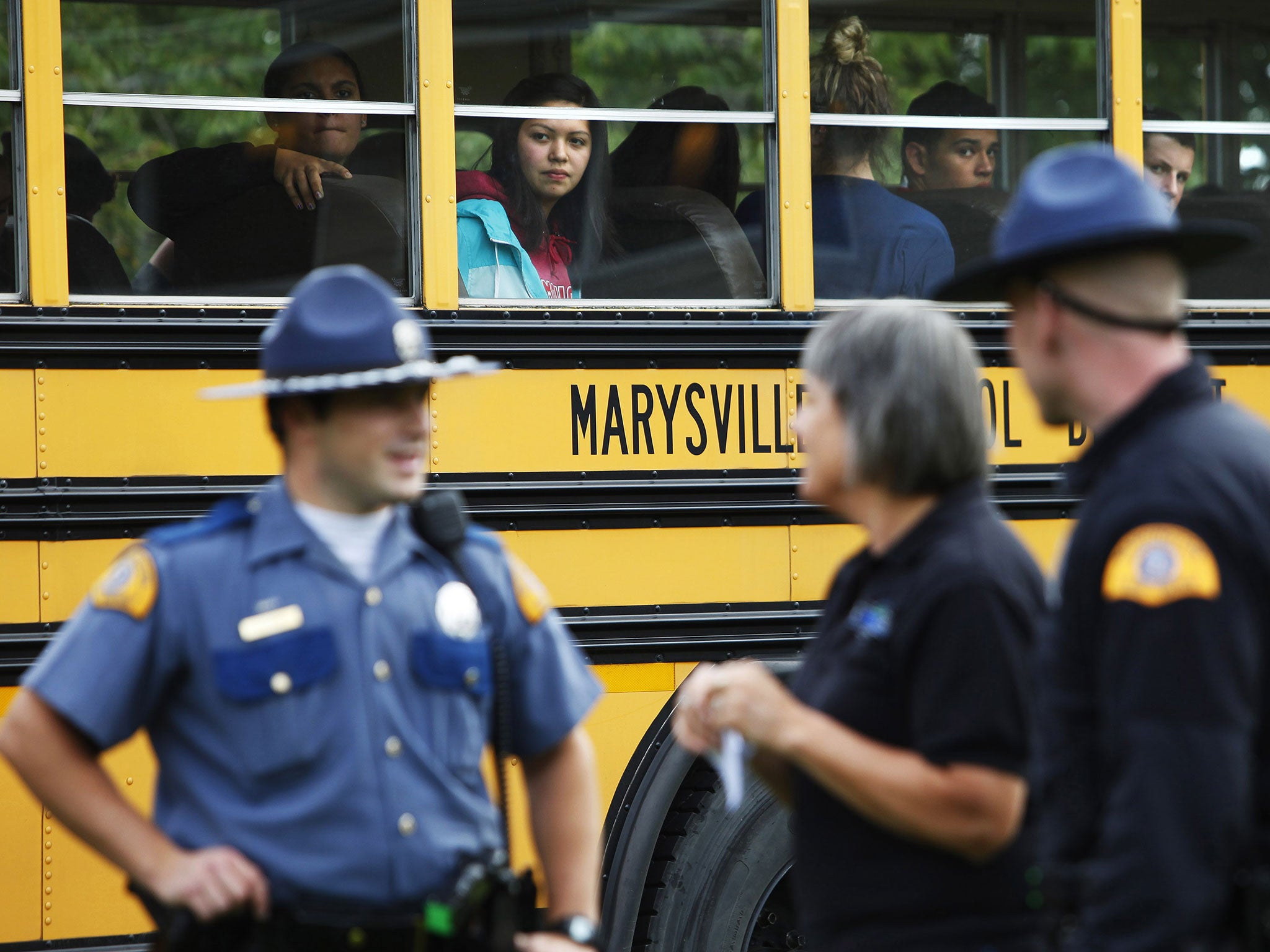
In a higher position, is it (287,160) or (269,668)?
(287,160)

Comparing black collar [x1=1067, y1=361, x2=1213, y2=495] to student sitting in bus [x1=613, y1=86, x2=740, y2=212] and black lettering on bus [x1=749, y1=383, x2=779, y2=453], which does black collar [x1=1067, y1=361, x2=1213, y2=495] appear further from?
student sitting in bus [x1=613, y1=86, x2=740, y2=212]

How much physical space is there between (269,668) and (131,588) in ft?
0.54

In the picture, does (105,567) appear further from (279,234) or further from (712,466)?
(712,466)

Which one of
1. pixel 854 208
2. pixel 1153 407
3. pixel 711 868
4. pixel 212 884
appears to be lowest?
pixel 711 868

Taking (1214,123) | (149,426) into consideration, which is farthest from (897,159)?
(149,426)

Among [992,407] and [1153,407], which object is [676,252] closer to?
[992,407]

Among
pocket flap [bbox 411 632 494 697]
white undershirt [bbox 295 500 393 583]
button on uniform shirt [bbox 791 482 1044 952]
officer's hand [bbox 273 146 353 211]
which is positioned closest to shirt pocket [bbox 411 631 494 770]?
pocket flap [bbox 411 632 494 697]

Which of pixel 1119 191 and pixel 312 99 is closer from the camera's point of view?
pixel 1119 191

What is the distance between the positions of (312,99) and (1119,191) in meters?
1.94

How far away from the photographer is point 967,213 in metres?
3.47

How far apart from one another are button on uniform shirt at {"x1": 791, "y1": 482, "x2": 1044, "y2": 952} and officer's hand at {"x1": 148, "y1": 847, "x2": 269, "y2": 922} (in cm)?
57

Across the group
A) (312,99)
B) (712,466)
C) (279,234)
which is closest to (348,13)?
(312,99)

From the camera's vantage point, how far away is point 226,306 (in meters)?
2.92

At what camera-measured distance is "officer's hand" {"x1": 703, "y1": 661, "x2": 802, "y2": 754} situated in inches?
62.4
